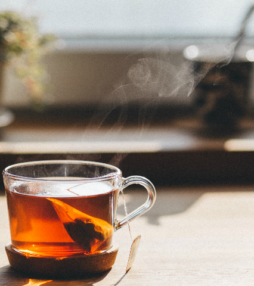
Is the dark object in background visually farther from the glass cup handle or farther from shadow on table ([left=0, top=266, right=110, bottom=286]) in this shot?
shadow on table ([left=0, top=266, right=110, bottom=286])

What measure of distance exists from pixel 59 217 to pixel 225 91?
1.32m

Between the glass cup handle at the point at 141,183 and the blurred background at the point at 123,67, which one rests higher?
the blurred background at the point at 123,67

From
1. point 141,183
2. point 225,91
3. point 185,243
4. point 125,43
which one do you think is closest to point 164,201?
point 185,243

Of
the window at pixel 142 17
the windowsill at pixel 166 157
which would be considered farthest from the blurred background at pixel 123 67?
the windowsill at pixel 166 157

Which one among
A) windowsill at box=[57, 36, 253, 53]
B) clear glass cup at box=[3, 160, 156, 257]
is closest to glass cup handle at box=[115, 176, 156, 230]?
clear glass cup at box=[3, 160, 156, 257]

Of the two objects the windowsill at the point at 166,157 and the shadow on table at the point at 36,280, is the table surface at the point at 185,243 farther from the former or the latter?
the windowsill at the point at 166,157

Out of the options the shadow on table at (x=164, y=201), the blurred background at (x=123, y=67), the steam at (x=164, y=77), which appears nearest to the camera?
the shadow on table at (x=164, y=201)

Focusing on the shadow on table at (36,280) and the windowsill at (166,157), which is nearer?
the shadow on table at (36,280)

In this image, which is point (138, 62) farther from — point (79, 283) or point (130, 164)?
point (79, 283)

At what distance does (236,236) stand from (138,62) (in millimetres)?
2198

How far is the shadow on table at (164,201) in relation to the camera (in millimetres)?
800

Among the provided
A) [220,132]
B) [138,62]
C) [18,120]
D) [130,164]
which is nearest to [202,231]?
[130,164]

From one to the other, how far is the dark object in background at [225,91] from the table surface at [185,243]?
77 centimetres

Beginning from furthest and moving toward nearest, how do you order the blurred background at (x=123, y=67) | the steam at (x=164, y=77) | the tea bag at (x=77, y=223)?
1. the steam at (x=164, y=77)
2. the blurred background at (x=123, y=67)
3. the tea bag at (x=77, y=223)
